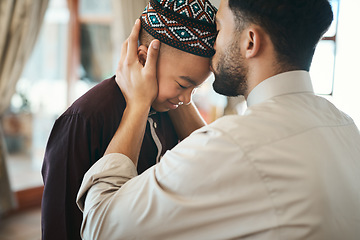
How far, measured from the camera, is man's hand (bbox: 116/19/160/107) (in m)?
1.28

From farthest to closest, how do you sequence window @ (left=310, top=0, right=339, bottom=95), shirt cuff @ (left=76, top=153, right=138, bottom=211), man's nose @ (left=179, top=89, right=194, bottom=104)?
window @ (left=310, top=0, right=339, bottom=95)
man's nose @ (left=179, top=89, right=194, bottom=104)
shirt cuff @ (left=76, top=153, right=138, bottom=211)

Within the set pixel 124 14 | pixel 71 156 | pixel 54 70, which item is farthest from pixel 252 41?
pixel 54 70

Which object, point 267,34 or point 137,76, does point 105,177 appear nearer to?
point 137,76

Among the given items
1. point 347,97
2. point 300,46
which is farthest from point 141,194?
point 347,97

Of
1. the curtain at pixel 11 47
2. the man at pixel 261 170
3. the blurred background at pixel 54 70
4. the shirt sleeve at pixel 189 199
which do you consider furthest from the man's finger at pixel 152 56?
the curtain at pixel 11 47

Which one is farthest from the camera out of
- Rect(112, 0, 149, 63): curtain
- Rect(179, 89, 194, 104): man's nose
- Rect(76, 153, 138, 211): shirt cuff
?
Rect(112, 0, 149, 63): curtain

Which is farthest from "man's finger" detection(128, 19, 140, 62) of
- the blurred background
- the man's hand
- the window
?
the window

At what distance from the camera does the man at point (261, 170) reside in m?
0.87

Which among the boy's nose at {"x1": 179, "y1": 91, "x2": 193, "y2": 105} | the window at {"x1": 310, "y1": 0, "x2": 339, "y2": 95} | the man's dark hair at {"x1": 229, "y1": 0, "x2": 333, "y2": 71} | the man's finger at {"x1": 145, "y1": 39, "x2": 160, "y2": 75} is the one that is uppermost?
the man's dark hair at {"x1": 229, "y1": 0, "x2": 333, "y2": 71}

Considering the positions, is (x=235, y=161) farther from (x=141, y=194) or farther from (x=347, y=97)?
(x=347, y=97)

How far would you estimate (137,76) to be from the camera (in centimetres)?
130

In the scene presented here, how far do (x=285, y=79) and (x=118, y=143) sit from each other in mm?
599

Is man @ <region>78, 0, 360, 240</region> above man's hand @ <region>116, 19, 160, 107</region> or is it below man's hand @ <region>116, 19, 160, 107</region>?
below

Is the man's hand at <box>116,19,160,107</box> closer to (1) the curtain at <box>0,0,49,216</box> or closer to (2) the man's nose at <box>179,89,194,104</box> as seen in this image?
(2) the man's nose at <box>179,89,194,104</box>
